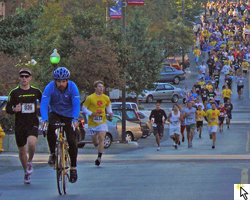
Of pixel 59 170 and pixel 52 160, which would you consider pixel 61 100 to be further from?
pixel 59 170

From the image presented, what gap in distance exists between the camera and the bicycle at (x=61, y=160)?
886cm

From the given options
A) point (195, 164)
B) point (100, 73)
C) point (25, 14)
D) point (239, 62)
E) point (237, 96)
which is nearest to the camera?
point (195, 164)

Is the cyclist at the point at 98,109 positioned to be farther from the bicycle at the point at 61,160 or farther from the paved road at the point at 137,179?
the bicycle at the point at 61,160

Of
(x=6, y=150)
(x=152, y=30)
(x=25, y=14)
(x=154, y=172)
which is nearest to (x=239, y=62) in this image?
(x=152, y=30)

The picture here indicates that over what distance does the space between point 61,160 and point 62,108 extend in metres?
0.80

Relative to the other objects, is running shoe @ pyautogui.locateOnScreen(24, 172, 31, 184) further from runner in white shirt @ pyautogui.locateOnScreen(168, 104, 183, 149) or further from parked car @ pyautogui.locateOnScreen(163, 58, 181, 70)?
parked car @ pyautogui.locateOnScreen(163, 58, 181, 70)

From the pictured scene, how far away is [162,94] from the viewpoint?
1882 inches

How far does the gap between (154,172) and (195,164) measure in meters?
1.92

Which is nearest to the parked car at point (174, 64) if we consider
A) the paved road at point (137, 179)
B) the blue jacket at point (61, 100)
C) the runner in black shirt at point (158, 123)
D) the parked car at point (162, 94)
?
the parked car at point (162, 94)

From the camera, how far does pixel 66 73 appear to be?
30.2ft

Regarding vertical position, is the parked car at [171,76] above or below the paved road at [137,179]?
above

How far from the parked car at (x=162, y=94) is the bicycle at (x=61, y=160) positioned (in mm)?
38450

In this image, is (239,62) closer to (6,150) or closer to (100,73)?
(100,73)

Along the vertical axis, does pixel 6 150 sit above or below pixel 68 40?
below
